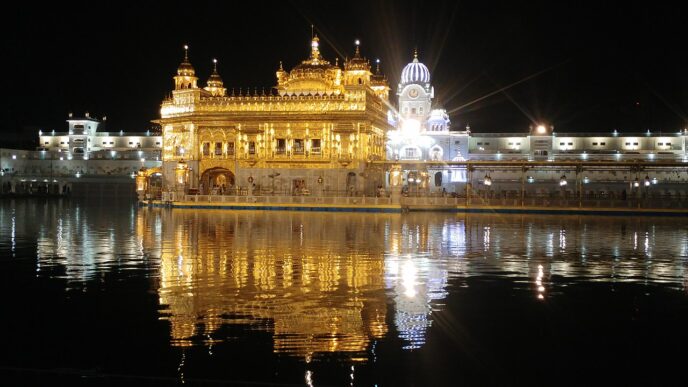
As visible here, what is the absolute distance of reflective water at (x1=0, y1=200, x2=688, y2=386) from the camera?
367 inches

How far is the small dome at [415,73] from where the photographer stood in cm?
9438

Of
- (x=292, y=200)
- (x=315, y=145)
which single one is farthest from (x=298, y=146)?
(x=292, y=200)

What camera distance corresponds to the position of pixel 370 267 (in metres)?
18.2

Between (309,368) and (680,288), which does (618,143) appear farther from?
(309,368)

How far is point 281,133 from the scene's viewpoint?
56.5 metres

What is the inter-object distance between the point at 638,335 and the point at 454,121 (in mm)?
91366

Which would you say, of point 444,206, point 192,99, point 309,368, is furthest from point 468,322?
point 192,99

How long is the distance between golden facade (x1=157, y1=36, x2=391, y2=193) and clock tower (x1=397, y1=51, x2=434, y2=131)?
102 ft

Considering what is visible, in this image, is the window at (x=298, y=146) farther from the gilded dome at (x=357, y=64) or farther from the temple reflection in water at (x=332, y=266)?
the temple reflection in water at (x=332, y=266)

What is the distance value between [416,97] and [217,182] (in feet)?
130

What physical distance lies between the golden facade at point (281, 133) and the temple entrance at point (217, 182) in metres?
0.09

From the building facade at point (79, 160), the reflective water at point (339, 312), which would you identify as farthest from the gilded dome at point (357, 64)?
the building facade at point (79, 160)

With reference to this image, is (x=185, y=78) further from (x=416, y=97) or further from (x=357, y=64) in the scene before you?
(x=416, y=97)

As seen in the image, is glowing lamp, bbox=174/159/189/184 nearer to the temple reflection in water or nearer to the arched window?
the temple reflection in water
